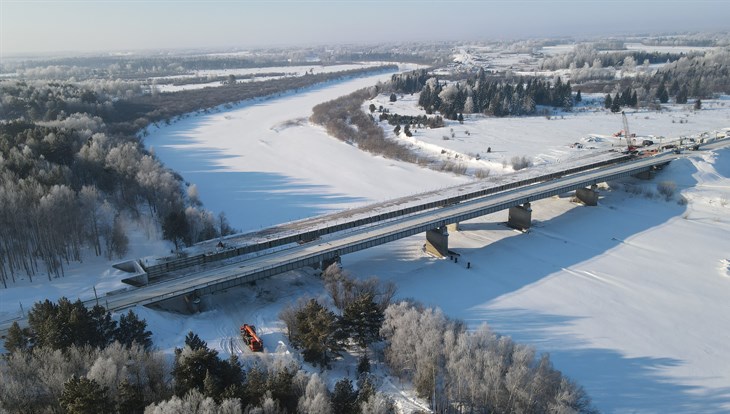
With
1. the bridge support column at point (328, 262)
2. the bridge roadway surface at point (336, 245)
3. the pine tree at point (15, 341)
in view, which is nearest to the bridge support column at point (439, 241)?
the bridge roadway surface at point (336, 245)

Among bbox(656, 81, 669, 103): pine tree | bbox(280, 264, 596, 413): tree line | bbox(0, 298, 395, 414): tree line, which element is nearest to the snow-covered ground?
bbox(280, 264, 596, 413): tree line

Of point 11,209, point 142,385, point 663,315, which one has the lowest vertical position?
point 663,315

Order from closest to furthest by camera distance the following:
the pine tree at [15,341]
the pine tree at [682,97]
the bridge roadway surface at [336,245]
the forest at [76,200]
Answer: the pine tree at [15,341], the bridge roadway surface at [336,245], the forest at [76,200], the pine tree at [682,97]

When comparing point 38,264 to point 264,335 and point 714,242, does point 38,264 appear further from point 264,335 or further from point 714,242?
point 714,242

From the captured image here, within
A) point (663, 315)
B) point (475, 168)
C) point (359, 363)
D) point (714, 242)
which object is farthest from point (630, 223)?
point (359, 363)

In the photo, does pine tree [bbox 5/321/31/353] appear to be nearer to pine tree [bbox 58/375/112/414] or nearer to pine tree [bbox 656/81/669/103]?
pine tree [bbox 58/375/112/414]

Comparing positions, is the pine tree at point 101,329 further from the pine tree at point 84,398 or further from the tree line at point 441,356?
the tree line at point 441,356
